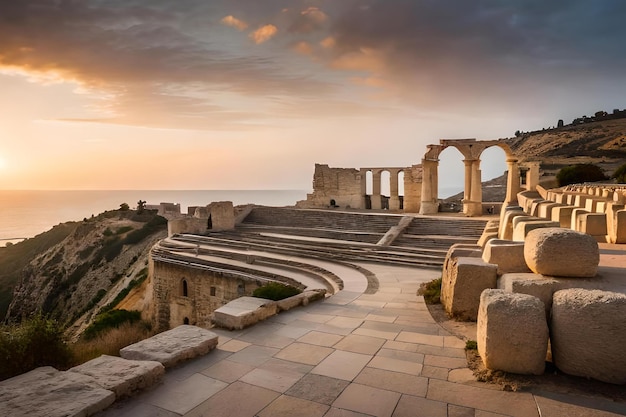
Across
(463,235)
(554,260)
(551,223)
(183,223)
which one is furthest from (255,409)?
(183,223)

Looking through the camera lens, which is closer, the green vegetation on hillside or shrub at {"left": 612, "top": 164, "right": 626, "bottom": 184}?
shrub at {"left": 612, "top": 164, "right": 626, "bottom": 184}

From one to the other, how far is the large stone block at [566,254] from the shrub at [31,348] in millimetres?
6487

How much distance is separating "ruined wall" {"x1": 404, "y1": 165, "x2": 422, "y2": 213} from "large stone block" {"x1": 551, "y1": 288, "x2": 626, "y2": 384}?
28313 mm

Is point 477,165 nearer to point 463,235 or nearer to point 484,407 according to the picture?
point 463,235

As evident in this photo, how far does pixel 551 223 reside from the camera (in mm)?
7320

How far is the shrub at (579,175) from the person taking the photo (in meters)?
37.8

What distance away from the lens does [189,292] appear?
19.7m

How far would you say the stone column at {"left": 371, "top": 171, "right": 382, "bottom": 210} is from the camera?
112 feet

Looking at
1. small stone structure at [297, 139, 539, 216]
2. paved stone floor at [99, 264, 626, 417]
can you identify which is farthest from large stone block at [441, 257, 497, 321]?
small stone structure at [297, 139, 539, 216]

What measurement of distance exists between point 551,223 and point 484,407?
4.71 meters

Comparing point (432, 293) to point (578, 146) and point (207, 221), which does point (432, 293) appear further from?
point (578, 146)

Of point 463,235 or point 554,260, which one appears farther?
point 463,235

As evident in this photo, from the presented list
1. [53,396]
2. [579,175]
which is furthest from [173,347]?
[579,175]

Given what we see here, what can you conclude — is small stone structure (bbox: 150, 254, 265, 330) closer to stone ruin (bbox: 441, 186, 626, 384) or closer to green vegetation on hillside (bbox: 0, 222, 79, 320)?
stone ruin (bbox: 441, 186, 626, 384)
